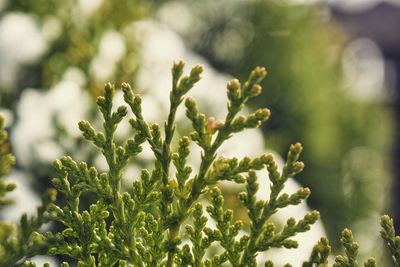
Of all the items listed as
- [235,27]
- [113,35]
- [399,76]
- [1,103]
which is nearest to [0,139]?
[1,103]

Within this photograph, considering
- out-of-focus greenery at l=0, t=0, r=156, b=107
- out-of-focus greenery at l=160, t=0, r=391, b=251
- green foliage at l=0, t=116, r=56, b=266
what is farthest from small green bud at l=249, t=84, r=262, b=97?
out-of-focus greenery at l=160, t=0, r=391, b=251

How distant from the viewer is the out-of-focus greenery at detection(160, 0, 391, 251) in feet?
19.8

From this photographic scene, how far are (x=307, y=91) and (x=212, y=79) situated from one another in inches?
99.9

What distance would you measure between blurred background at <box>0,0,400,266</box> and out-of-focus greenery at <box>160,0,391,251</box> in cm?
1

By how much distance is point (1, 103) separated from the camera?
269cm

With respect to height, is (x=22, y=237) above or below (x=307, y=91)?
below

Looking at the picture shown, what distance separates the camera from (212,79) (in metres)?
3.82

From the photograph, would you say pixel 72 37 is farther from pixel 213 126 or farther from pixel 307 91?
pixel 307 91

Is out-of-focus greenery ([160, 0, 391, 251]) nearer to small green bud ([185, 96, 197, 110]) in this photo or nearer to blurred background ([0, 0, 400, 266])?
blurred background ([0, 0, 400, 266])

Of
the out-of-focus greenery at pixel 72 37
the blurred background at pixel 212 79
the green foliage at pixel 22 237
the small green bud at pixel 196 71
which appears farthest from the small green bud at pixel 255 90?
the out-of-focus greenery at pixel 72 37

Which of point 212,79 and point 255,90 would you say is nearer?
point 255,90

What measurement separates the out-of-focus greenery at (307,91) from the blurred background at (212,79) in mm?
14

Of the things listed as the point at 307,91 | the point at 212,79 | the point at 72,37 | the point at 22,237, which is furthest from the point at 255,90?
the point at 307,91

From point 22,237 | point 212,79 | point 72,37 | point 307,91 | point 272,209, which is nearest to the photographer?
point 22,237
